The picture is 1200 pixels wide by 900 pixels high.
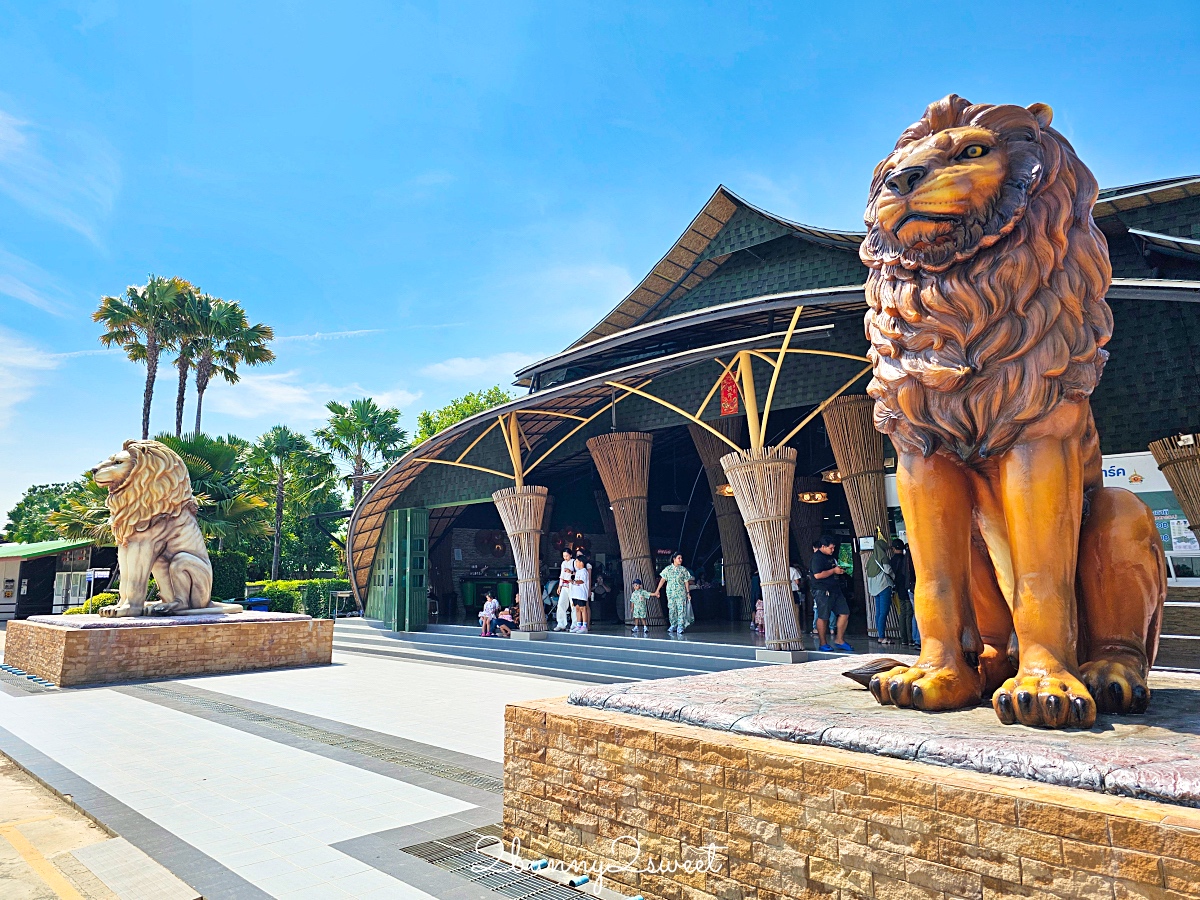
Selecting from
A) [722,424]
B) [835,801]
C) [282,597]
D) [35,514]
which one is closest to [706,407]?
[722,424]

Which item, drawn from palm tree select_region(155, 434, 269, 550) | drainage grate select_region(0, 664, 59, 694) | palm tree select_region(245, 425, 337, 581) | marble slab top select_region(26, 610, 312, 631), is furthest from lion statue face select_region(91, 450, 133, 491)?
palm tree select_region(245, 425, 337, 581)

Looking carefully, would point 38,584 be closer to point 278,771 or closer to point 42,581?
point 42,581

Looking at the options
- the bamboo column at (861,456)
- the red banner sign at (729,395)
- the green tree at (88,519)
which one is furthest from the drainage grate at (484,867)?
the green tree at (88,519)

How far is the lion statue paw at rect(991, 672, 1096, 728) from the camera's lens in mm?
2176

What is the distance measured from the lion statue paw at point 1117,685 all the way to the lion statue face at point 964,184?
1.35 m

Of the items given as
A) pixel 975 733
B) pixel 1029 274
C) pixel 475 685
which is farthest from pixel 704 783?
pixel 475 685

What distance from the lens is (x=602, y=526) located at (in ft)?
62.2

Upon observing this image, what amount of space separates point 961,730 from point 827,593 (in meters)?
7.15

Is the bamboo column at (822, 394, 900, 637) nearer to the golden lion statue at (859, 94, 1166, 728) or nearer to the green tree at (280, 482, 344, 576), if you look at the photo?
the golden lion statue at (859, 94, 1166, 728)

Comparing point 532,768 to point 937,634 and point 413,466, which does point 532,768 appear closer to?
point 937,634

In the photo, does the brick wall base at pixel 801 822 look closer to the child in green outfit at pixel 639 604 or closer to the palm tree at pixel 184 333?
the child in green outfit at pixel 639 604

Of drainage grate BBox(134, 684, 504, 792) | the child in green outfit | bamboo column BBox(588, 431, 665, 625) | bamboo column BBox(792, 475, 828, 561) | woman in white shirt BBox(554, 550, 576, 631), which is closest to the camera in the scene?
drainage grate BBox(134, 684, 504, 792)

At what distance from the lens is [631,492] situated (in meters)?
12.5

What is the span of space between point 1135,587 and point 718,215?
10559mm
